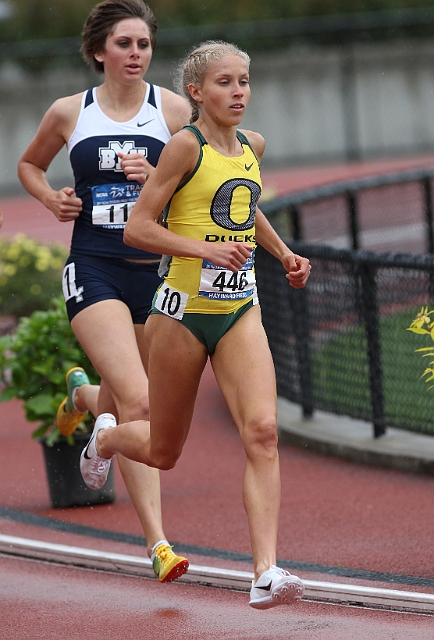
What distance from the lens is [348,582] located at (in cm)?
541

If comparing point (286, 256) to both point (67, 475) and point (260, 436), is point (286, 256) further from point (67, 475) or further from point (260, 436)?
point (67, 475)

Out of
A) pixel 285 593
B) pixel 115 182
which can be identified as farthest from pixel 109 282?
pixel 285 593

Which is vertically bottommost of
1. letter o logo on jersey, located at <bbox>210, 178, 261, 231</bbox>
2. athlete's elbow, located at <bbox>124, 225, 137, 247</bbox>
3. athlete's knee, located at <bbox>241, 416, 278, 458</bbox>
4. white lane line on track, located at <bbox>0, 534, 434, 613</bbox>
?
white lane line on track, located at <bbox>0, 534, 434, 613</bbox>

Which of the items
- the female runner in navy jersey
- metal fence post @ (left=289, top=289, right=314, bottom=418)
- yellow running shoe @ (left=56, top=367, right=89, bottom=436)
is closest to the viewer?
the female runner in navy jersey

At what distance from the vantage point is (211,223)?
4609 millimetres

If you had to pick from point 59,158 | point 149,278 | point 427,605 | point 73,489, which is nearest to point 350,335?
point 73,489

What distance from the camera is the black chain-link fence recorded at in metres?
7.71

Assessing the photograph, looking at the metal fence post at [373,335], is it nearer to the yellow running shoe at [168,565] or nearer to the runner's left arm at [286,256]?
the runner's left arm at [286,256]

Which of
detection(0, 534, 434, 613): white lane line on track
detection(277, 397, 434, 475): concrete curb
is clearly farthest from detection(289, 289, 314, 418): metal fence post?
detection(0, 534, 434, 613): white lane line on track

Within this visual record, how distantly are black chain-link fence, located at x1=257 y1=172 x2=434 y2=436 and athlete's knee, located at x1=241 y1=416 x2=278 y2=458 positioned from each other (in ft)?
9.58

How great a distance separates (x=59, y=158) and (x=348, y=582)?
67.5 feet

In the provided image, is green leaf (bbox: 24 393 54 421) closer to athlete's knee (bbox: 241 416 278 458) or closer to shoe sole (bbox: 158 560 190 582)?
shoe sole (bbox: 158 560 190 582)

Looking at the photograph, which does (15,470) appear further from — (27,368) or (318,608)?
(318,608)

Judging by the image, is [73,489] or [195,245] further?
[73,489]
